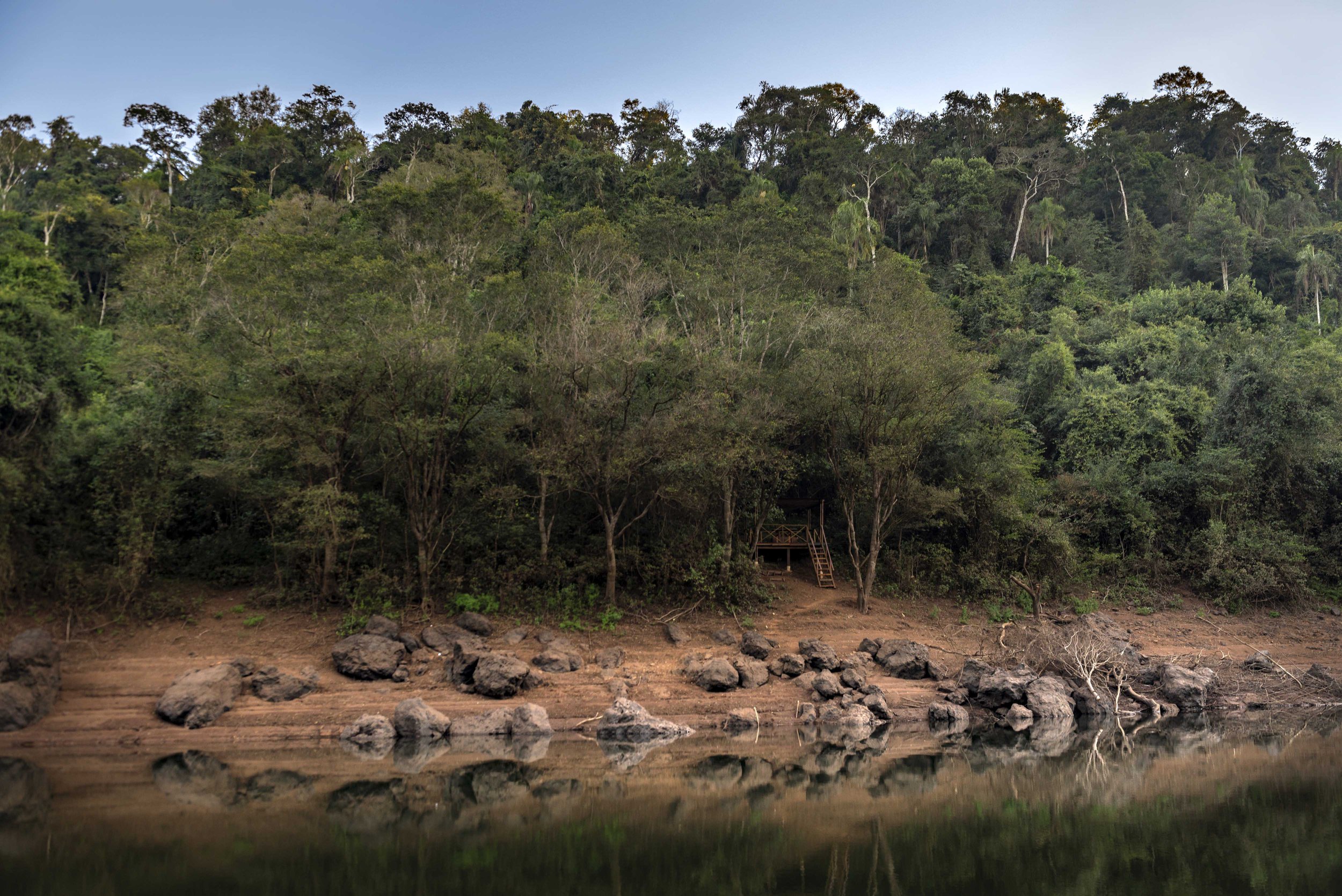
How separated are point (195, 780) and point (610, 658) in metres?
8.83

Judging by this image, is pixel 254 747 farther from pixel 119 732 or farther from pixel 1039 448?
pixel 1039 448

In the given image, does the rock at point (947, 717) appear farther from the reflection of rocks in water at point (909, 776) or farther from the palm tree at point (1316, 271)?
the palm tree at point (1316, 271)

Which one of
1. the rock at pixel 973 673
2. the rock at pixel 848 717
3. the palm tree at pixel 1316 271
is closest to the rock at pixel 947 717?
the rock at pixel 973 673

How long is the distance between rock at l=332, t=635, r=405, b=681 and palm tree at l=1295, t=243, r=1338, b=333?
53.0 m

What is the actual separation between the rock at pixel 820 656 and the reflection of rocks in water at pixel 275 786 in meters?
11.4

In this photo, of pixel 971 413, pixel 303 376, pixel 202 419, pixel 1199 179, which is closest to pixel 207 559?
pixel 202 419

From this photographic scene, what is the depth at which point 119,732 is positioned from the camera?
16.9 meters

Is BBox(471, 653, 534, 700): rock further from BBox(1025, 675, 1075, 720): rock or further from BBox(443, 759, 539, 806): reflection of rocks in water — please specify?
BBox(1025, 675, 1075, 720): rock

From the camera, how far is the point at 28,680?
1697 centimetres

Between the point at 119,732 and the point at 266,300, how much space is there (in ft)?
32.2

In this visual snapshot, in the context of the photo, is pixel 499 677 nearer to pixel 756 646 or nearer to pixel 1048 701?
pixel 756 646

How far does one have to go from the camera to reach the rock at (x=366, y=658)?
1898 centimetres

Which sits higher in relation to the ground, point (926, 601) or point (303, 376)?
point (303, 376)

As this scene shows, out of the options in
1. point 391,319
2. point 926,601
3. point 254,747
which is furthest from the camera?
point 926,601
